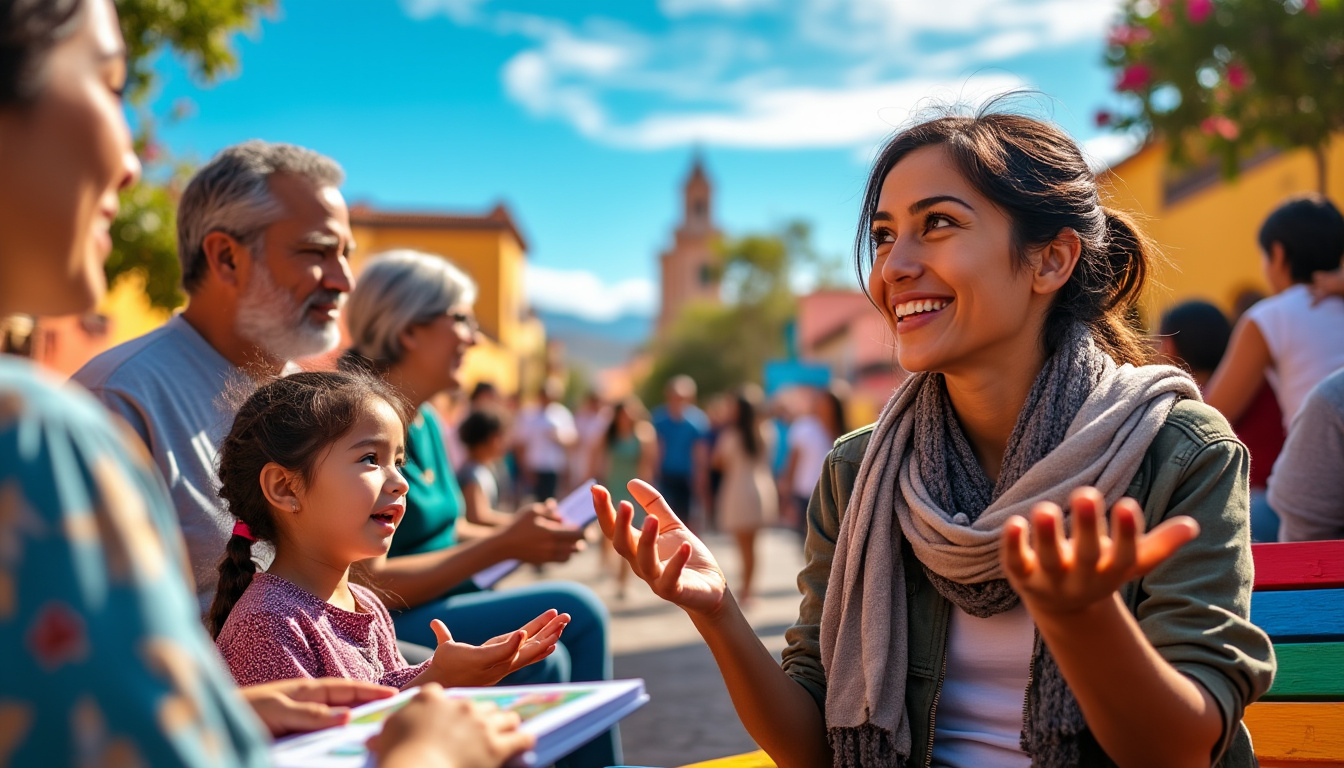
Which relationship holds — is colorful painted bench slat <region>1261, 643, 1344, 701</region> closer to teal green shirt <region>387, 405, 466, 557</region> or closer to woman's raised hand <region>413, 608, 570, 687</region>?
woman's raised hand <region>413, 608, 570, 687</region>

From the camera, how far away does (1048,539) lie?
4.25 ft

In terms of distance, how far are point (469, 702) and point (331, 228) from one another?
2.38 meters

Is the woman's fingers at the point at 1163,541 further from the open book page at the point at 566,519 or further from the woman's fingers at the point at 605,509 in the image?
the open book page at the point at 566,519

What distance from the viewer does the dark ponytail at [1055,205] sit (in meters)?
2.16

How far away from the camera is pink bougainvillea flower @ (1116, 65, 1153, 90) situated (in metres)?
9.73

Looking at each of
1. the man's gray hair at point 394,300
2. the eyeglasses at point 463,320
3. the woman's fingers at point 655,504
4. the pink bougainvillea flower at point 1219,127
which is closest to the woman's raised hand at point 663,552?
the woman's fingers at point 655,504

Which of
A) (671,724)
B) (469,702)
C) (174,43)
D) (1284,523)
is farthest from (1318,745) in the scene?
(174,43)

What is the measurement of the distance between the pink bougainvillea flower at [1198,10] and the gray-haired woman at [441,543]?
7476 mm

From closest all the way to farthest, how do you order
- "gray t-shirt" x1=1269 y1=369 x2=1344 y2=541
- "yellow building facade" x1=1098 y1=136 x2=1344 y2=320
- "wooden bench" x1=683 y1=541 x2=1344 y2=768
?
"wooden bench" x1=683 y1=541 x2=1344 y2=768, "gray t-shirt" x1=1269 y1=369 x2=1344 y2=541, "yellow building facade" x1=1098 y1=136 x2=1344 y2=320

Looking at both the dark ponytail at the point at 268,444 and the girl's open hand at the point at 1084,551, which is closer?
the girl's open hand at the point at 1084,551

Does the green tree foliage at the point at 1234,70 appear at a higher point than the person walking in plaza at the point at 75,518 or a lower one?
higher

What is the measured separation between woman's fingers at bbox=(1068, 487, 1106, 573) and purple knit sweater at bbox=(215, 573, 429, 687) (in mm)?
1311

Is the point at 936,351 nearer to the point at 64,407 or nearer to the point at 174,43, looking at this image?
the point at 64,407

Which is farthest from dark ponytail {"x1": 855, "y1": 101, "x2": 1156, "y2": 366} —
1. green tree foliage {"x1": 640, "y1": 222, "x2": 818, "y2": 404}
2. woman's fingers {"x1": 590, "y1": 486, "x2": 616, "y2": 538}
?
green tree foliage {"x1": 640, "y1": 222, "x2": 818, "y2": 404}
